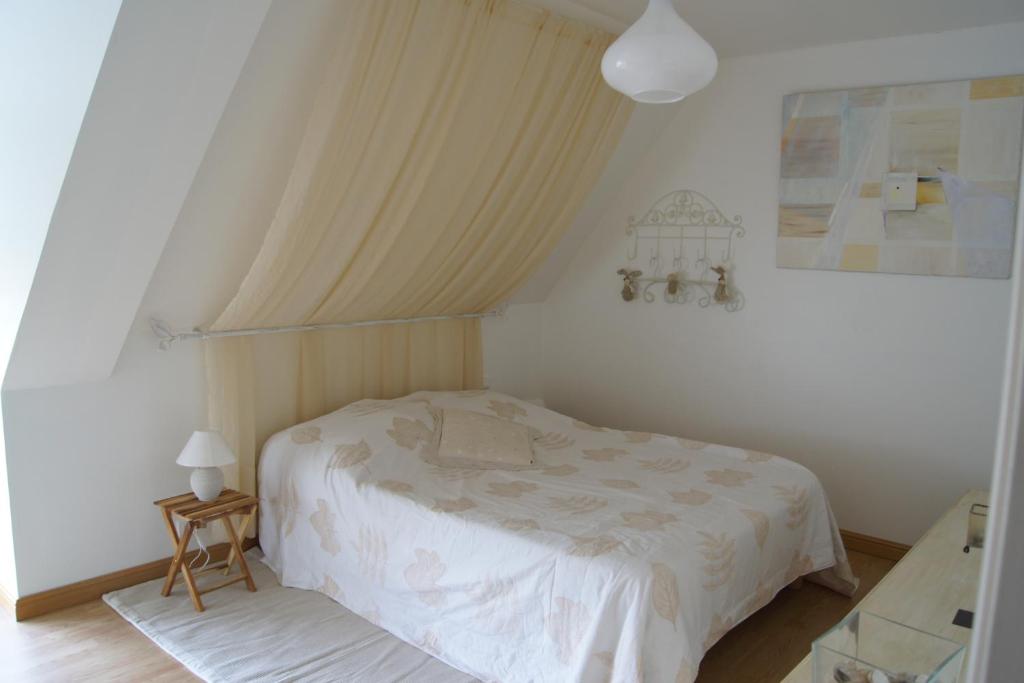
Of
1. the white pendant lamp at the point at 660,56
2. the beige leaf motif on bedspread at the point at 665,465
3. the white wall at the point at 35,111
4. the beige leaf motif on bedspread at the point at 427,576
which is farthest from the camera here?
the beige leaf motif on bedspread at the point at 665,465

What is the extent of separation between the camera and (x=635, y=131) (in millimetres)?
4047

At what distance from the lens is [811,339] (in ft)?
12.6

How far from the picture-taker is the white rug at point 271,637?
2.63 m

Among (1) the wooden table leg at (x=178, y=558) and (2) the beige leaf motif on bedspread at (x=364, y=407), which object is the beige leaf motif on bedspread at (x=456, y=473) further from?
(1) the wooden table leg at (x=178, y=558)

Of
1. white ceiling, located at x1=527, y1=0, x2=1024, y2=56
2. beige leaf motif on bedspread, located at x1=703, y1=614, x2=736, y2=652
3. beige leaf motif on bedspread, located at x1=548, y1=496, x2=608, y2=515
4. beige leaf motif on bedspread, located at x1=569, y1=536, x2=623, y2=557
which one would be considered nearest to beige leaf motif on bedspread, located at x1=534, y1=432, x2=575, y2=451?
beige leaf motif on bedspread, located at x1=548, y1=496, x2=608, y2=515

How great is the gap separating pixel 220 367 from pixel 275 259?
604 mm

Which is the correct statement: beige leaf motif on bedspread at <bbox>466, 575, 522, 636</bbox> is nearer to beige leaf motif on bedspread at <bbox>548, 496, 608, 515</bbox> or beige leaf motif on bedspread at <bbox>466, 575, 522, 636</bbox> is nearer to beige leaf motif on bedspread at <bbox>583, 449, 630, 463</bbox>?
beige leaf motif on bedspread at <bbox>548, 496, 608, 515</bbox>

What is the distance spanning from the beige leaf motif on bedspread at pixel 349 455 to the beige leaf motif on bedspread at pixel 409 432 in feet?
0.56

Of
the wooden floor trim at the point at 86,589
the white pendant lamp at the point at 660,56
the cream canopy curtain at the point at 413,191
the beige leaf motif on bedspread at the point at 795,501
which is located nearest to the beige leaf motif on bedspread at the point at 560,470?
the beige leaf motif on bedspread at the point at 795,501

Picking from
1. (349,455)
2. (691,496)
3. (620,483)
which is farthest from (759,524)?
(349,455)

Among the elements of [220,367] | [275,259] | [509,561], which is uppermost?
[275,259]

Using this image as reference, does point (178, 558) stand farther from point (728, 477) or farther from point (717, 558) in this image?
point (728, 477)

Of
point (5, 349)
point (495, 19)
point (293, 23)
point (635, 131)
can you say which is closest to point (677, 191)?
point (635, 131)

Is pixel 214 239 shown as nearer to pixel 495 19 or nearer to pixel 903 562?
pixel 495 19
